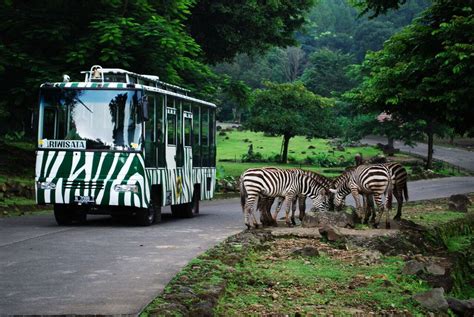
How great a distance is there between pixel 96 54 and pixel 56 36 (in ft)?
4.82

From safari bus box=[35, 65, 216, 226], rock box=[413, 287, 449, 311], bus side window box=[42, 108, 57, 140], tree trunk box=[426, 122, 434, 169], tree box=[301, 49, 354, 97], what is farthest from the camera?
tree box=[301, 49, 354, 97]

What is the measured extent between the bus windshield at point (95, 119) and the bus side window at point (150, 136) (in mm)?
413

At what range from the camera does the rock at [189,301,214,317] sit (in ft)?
30.8

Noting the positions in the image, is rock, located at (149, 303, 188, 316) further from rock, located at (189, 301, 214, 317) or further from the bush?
the bush

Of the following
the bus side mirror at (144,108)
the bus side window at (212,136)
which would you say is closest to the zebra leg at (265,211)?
the bus side mirror at (144,108)

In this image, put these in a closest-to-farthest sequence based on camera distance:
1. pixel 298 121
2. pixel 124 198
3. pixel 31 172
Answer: pixel 124 198
pixel 31 172
pixel 298 121

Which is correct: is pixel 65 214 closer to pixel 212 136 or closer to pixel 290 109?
pixel 212 136

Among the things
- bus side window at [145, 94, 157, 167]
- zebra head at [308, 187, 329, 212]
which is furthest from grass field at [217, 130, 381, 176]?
bus side window at [145, 94, 157, 167]

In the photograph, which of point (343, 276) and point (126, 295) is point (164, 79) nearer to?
point (343, 276)

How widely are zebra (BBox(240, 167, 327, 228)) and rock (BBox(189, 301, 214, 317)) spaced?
9927 millimetres

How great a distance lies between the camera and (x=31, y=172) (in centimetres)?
3028

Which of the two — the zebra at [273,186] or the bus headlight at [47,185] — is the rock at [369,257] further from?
the bus headlight at [47,185]

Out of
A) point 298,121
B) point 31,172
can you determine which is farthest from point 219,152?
point 31,172

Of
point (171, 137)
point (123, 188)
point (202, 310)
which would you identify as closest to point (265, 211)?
point (123, 188)
